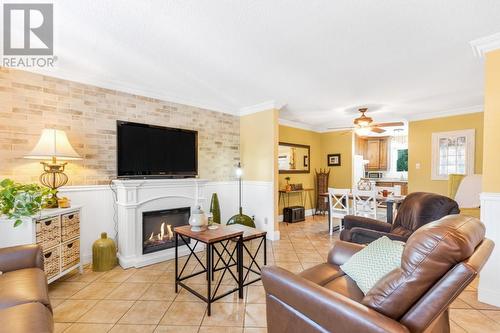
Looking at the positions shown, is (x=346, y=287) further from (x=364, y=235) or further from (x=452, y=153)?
(x=452, y=153)

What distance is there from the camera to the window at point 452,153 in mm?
4676

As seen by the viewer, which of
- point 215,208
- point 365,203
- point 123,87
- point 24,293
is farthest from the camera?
point 365,203

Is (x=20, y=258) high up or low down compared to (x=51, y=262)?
up

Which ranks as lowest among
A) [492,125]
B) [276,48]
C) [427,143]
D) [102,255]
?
[102,255]

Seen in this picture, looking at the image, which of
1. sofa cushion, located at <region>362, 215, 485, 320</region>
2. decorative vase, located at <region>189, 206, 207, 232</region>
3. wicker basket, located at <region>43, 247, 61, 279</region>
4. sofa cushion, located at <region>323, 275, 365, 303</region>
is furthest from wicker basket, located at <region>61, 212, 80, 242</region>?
sofa cushion, located at <region>362, 215, 485, 320</region>

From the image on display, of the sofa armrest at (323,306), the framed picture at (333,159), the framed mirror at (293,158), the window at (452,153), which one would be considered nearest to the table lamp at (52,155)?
the sofa armrest at (323,306)

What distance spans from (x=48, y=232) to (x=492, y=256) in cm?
→ 408

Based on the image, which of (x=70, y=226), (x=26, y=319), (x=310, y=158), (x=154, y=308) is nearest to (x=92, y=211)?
(x=70, y=226)

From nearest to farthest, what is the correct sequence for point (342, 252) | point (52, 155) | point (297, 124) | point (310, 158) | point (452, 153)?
point (342, 252) → point (52, 155) → point (452, 153) → point (297, 124) → point (310, 158)

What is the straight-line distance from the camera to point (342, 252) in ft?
6.46

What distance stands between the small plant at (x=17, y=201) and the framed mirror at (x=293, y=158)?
4.32m

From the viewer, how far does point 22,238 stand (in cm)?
223

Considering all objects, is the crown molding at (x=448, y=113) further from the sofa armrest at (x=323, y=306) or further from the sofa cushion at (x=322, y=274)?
the sofa armrest at (x=323, y=306)

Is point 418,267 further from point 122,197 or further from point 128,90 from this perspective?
point 128,90
